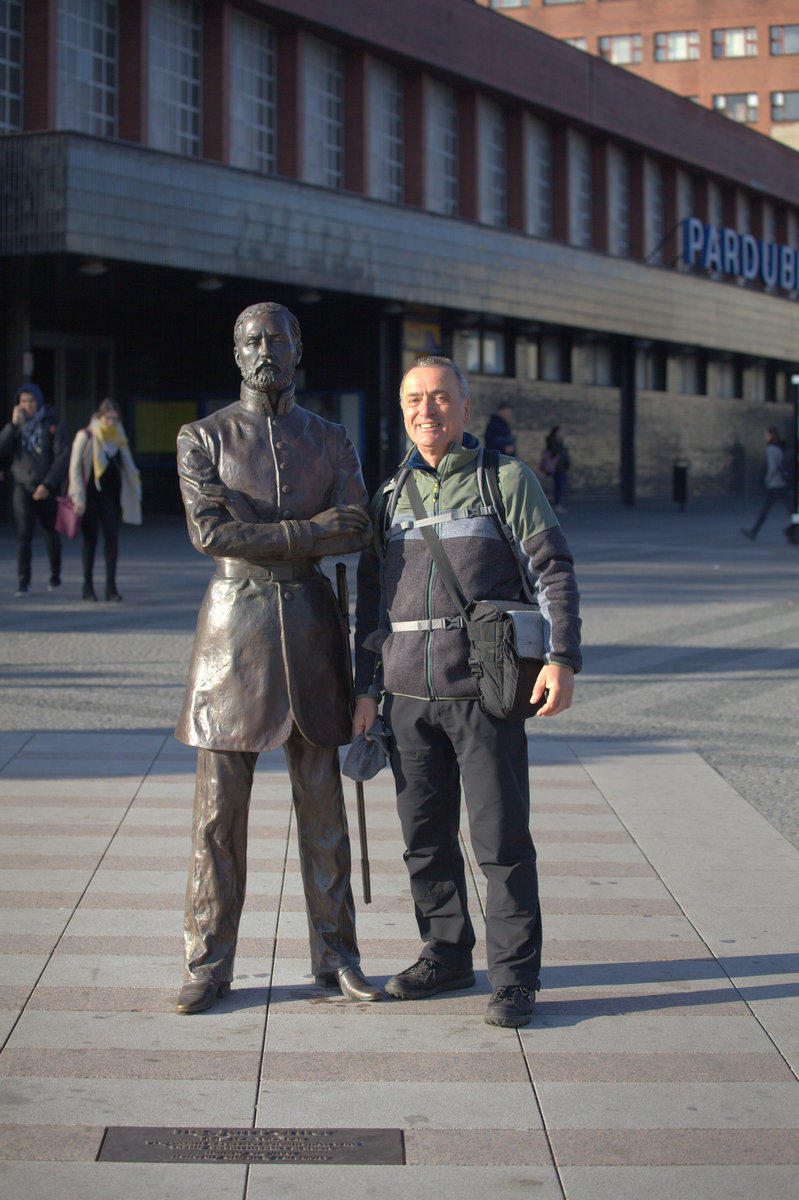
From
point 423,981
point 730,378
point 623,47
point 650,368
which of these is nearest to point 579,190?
point 650,368

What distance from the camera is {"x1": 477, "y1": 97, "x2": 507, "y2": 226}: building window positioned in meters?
31.6

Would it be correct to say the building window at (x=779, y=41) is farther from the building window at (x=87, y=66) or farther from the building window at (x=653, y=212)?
the building window at (x=87, y=66)

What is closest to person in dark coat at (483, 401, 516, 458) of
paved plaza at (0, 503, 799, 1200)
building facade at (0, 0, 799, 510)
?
building facade at (0, 0, 799, 510)

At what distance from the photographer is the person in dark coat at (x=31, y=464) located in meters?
13.0

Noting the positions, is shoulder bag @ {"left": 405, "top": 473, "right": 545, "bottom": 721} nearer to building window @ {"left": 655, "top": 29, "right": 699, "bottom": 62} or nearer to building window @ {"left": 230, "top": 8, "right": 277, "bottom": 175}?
building window @ {"left": 230, "top": 8, "right": 277, "bottom": 175}

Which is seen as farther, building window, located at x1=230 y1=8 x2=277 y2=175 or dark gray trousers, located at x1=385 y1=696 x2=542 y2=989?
building window, located at x1=230 y1=8 x2=277 y2=175

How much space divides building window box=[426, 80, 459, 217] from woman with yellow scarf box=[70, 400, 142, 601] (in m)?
18.6

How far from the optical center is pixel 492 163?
3222cm

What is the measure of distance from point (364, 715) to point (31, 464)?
9.78 m

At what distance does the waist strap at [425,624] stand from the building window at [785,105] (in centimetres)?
7452

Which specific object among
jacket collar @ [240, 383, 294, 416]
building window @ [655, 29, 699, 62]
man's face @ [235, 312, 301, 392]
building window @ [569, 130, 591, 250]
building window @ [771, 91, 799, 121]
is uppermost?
building window @ [655, 29, 699, 62]

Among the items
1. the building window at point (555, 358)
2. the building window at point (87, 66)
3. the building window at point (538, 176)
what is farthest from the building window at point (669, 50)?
the building window at point (87, 66)

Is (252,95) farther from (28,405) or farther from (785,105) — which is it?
(785,105)

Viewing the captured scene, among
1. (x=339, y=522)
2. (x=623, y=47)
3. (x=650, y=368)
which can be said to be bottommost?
(x=339, y=522)
